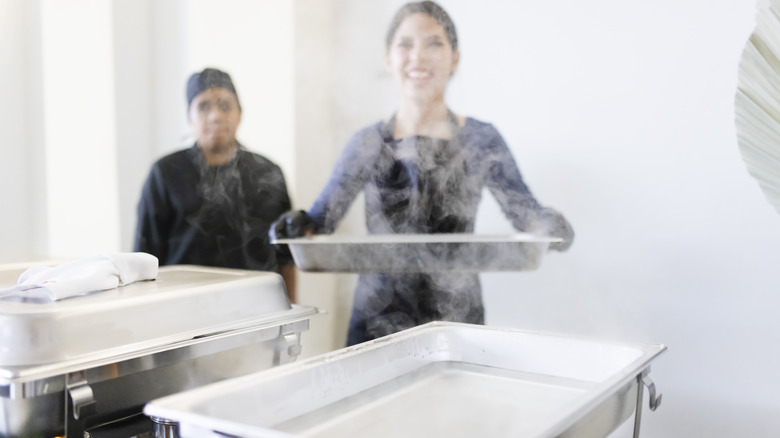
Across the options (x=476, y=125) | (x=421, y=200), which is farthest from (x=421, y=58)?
(x=421, y=200)

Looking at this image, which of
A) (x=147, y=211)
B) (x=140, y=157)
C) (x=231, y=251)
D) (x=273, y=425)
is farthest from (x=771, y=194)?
(x=140, y=157)

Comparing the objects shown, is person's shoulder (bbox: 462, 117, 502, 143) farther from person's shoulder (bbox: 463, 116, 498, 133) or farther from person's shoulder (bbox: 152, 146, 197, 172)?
person's shoulder (bbox: 152, 146, 197, 172)

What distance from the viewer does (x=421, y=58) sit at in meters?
1.93

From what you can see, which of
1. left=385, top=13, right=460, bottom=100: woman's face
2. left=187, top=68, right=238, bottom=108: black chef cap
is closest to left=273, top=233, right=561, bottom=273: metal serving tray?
left=385, top=13, right=460, bottom=100: woman's face

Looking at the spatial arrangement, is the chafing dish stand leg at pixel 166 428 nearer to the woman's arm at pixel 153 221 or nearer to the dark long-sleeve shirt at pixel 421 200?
the dark long-sleeve shirt at pixel 421 200

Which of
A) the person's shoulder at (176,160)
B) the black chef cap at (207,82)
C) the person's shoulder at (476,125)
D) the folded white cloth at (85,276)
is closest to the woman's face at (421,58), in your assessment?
the person's shoulder at (476,125)

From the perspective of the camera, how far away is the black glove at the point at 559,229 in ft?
5.46

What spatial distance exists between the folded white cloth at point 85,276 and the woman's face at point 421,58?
42.2 inches

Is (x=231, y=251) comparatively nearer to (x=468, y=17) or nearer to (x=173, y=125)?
(x=173, y=125)

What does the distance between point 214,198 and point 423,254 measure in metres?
1.02

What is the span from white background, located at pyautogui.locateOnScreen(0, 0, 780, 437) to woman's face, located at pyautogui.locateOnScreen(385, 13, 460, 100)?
6cm

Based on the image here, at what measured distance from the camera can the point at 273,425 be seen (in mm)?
852

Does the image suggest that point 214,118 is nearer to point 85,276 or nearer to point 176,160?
point 176,160

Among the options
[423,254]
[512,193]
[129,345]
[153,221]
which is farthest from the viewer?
[153,221]
